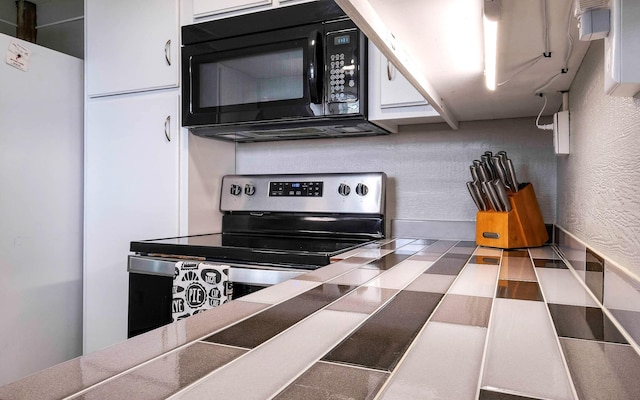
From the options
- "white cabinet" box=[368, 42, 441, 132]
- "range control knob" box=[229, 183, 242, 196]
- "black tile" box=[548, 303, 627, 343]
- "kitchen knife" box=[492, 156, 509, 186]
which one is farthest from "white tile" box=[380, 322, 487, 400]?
"range control knob" box=[229, 183, 242, 196]

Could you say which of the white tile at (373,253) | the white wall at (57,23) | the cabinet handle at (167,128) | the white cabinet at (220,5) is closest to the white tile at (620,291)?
the white tile at (373,253)

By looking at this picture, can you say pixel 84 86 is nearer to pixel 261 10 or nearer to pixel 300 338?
pixel 261 10

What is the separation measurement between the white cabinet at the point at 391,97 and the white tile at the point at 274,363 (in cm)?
109

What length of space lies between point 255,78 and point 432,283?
46.1 inches

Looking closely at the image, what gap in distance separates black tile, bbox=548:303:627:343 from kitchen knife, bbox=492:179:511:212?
74 centimetres

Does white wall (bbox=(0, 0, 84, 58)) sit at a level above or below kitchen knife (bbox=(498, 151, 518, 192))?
above

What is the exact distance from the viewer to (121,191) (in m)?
1.92

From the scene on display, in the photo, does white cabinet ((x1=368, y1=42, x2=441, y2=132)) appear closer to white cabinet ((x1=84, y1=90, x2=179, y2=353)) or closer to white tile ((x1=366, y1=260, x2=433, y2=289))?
white tile ((x1=366, y1=260, x2=433, y2=289))

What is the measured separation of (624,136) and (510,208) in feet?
2.61

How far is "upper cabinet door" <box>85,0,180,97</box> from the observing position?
184cm

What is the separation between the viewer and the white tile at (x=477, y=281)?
2.50 ft

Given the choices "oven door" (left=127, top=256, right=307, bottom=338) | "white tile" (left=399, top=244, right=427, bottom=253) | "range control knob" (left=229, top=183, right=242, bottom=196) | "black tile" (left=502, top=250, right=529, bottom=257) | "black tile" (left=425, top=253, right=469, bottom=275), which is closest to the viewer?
"black tile" (left=425, top=253, right=469, bottom=275)

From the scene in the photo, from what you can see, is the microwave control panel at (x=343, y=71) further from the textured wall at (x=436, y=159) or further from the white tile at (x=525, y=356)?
the white tile at (x=525, y=356)

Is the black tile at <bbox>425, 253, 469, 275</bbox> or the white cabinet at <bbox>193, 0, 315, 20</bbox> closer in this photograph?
the black tile at <bbox>425, 253, 469, 275</bbox>
